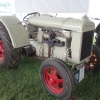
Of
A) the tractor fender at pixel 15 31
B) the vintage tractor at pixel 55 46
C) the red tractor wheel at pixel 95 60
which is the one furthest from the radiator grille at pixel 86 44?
the tractor fender at pixel 15 31

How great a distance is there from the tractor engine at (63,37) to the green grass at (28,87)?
0.37 m

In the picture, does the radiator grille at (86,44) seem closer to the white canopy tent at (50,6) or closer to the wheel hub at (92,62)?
the wheel hub at (92,62)

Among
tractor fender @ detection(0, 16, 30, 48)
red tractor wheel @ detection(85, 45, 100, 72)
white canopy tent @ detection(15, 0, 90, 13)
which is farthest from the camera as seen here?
white canopy tent @ detection(15, 0, 90, 13)

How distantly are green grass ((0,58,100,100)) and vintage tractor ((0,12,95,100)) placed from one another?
16 cm

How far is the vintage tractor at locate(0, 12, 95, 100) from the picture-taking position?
1.51 m

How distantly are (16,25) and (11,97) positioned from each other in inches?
36.5

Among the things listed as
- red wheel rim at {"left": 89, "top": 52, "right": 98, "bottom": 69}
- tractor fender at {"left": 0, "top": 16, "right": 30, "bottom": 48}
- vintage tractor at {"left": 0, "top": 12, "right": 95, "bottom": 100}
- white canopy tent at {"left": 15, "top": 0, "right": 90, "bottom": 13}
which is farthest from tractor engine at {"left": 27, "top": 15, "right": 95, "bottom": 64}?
white canopy tent at {"left": 15, "top": 0, "right": 90, "bottom": 13}

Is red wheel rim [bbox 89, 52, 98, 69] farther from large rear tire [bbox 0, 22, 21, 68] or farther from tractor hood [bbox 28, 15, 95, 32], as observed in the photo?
large rear tire [bbox 0, 22, 21, 68]

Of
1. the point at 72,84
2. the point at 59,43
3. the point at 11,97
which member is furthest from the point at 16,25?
the point at 72,84

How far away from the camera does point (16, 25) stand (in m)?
1.89

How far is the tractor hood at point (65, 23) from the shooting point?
4.98 feet

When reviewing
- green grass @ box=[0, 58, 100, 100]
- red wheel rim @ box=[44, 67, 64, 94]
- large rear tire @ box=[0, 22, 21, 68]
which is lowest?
green grass @ box=[0, 58, 100, 100]

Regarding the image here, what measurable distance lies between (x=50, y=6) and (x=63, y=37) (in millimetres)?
1752

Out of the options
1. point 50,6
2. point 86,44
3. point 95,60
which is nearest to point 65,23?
point 86,44
